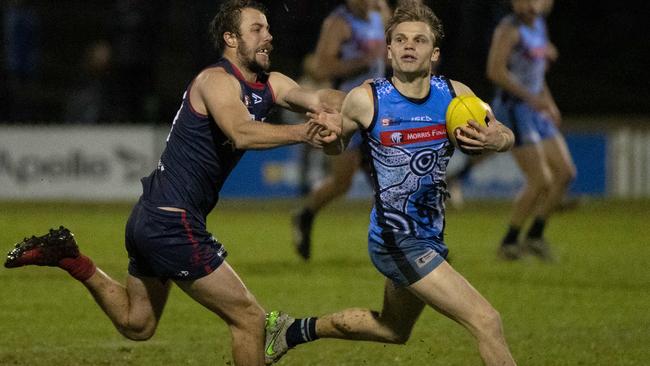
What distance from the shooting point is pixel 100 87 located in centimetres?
2156

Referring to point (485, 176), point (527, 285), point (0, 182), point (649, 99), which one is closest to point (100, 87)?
point (0, 182)

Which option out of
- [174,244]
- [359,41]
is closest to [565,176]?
[359,41]

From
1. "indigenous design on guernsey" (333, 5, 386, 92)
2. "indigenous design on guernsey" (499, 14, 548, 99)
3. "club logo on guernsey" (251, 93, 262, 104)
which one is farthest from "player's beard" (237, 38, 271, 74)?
"indigenous design on guernsey" (499, 14, 548, 99)

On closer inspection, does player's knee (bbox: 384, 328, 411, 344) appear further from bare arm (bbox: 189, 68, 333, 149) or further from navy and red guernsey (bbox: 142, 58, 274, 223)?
bare arm (bbox: 189, 68, 333, 149)

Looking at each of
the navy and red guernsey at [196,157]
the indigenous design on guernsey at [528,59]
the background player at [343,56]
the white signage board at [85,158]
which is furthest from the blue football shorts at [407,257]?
the white signage board at [85,158]

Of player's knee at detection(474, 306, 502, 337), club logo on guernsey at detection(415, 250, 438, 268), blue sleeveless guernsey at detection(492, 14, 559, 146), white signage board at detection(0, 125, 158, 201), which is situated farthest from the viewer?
white signage board at detection(0, 125, 158, 201)

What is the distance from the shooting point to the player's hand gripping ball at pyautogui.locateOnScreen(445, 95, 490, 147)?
258 inches

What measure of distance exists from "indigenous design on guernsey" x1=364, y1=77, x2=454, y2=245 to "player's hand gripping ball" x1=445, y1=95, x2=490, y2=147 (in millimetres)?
90

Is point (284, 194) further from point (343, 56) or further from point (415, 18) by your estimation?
point (415, 18)

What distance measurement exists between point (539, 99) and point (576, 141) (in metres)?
8.72

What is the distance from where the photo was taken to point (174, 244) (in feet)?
22.3

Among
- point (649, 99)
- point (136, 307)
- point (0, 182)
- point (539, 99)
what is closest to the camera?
point (136, 307)

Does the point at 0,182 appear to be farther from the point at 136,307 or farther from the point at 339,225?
the point at 136,307

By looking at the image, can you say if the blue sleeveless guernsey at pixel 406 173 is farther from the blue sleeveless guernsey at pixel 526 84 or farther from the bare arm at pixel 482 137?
the blue sleeveless guernsey at pixel 526 84
